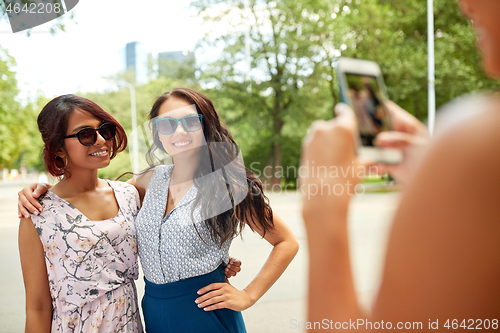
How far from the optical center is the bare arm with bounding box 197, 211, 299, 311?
1.14m

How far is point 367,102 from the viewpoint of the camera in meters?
0.32

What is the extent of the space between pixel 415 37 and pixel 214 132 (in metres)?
1.41

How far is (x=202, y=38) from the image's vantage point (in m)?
11.3

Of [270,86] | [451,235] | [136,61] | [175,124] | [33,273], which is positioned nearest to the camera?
[451,235]

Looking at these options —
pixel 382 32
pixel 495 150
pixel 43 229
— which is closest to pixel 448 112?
pixel 495 150

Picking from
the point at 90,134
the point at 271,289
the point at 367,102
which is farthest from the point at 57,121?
the point at 271,289

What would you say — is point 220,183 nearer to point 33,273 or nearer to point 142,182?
point 142,182

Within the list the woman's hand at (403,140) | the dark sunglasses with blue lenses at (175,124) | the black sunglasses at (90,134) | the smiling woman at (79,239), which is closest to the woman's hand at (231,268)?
the smiling woman at (79,239)

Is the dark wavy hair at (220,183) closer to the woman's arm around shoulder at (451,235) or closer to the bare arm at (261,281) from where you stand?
the bare arm at (261,281)

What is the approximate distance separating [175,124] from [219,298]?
0.56 m

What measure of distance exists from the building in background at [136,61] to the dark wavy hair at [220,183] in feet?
50.2

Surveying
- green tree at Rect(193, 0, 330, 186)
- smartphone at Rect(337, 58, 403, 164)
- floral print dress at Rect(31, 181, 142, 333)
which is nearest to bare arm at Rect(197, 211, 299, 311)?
floral print dress at Rect(31, 181, 142, 333)

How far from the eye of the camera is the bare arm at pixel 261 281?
44.9 inches

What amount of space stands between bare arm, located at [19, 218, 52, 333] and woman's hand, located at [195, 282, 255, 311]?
0.46 m
